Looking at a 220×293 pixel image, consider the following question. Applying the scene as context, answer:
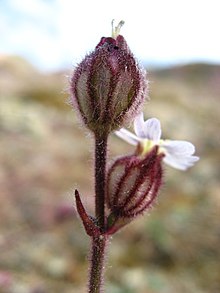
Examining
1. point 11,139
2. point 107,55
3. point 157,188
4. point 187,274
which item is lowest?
point 187,274

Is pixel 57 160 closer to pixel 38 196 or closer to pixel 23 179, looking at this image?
pixel 23 179

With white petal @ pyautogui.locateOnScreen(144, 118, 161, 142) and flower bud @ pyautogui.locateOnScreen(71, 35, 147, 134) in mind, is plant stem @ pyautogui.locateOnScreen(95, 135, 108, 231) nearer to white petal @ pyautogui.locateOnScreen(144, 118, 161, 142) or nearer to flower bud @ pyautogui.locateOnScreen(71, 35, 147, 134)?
flower bud @ pyautogui.locateOnScreen(71, 35, 147, 134)

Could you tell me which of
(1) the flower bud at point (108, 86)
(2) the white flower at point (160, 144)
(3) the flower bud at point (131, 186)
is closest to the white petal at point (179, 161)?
(2) the white flower at point (160, 144)

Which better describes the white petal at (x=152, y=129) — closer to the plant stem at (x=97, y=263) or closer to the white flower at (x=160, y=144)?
the white flower at (x=160, y=144)

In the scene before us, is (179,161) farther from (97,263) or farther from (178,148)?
(97,263)

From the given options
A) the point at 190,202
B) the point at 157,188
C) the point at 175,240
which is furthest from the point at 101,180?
the point at 190,202

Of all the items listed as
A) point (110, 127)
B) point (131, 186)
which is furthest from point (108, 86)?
point (131, 186)

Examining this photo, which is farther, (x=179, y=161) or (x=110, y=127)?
(x=179, y=161)

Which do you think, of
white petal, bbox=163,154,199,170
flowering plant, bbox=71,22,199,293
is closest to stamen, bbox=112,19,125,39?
flowering plant, bbox=71,22,199,293
